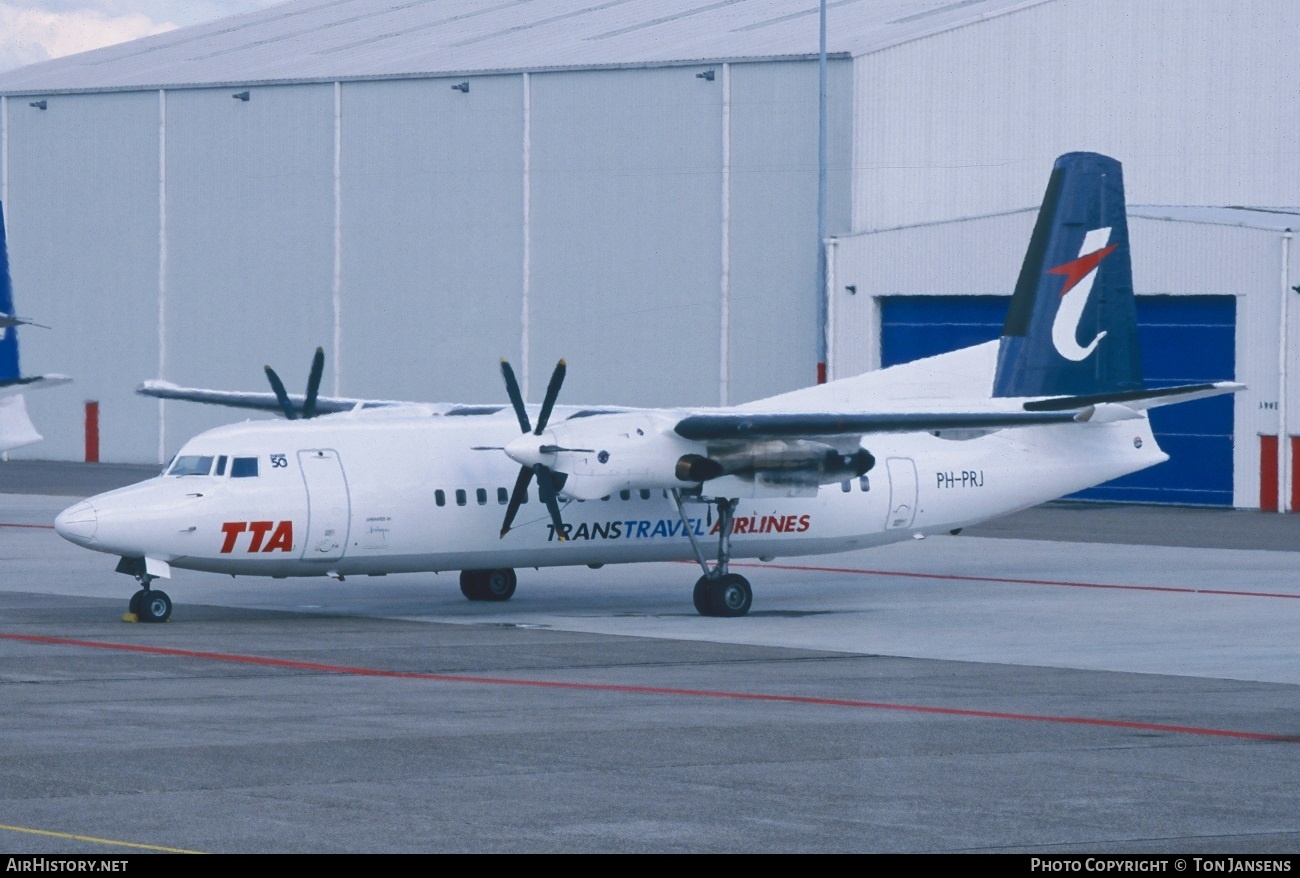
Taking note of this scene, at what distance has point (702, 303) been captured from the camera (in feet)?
164

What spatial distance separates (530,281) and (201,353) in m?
11.5

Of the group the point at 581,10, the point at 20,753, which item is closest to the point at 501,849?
the point at 20,753

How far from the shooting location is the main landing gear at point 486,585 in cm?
2739

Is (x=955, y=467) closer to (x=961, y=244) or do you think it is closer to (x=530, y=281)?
(x=961, y=244)

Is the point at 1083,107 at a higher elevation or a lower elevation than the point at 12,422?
higher

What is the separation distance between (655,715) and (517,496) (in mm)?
8097

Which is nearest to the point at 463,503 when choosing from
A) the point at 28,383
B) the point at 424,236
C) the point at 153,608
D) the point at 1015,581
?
the point at 153,608

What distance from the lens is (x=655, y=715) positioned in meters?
17.3

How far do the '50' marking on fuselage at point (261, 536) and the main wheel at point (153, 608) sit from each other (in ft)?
4.21

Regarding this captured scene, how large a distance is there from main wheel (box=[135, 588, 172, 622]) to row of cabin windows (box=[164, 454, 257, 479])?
59.1 inches

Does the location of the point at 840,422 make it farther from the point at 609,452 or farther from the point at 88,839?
the point at 88,839

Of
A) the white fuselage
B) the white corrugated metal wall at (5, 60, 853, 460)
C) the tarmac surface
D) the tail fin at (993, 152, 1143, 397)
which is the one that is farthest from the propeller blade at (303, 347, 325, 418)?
the white corrugated metal wall at (5, 60, 853, 460)

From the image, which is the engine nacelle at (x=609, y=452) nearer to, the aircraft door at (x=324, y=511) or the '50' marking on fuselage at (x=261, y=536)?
the aircraft door at (x=324, y=511)

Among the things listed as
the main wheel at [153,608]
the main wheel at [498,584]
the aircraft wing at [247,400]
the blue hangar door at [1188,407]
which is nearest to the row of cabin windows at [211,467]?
the main wheel at [153,608]
